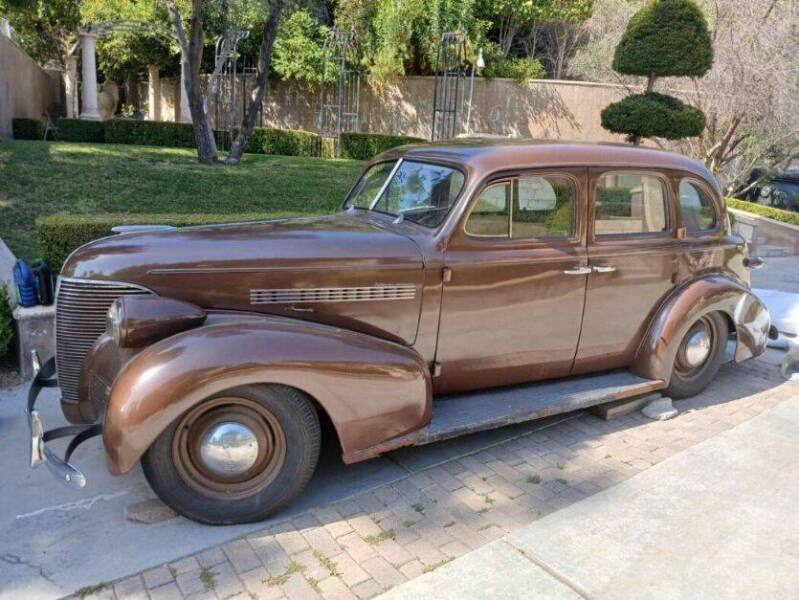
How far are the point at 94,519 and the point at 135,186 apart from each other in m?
7.34

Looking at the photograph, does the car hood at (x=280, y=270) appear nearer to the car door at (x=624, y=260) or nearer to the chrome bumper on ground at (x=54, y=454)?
the chrome bumper on ground at (x=54, y=454)

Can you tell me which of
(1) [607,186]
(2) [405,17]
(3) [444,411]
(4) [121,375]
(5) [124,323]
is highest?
(2) [405,17]

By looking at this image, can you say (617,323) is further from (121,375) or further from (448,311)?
(121,375)

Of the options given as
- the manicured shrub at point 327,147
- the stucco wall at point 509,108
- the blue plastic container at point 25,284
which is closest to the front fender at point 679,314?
the blue plastic container at point 25,284

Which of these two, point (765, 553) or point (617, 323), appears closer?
point (765, 553)

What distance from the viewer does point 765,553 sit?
3.09m

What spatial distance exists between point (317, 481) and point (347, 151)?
45.8 feet

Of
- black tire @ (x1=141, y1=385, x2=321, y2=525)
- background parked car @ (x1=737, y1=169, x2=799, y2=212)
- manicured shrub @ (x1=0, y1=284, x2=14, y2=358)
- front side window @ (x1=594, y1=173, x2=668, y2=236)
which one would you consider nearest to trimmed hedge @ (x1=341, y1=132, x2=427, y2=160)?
background parked car @ (x1=737, y1=169, x2=799, y2=212)

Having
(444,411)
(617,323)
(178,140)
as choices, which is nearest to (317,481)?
(444,411)

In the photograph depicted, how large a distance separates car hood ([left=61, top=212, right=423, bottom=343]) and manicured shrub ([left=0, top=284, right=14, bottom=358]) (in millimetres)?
1759

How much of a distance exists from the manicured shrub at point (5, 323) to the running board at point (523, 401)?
10.5ft

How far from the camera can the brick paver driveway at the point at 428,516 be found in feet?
9.18

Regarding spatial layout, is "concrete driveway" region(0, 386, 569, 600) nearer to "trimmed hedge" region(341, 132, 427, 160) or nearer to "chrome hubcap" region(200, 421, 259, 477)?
"chrome hubcap" region(200, 421, 259, 477)

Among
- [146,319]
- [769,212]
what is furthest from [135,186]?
[769,212]
